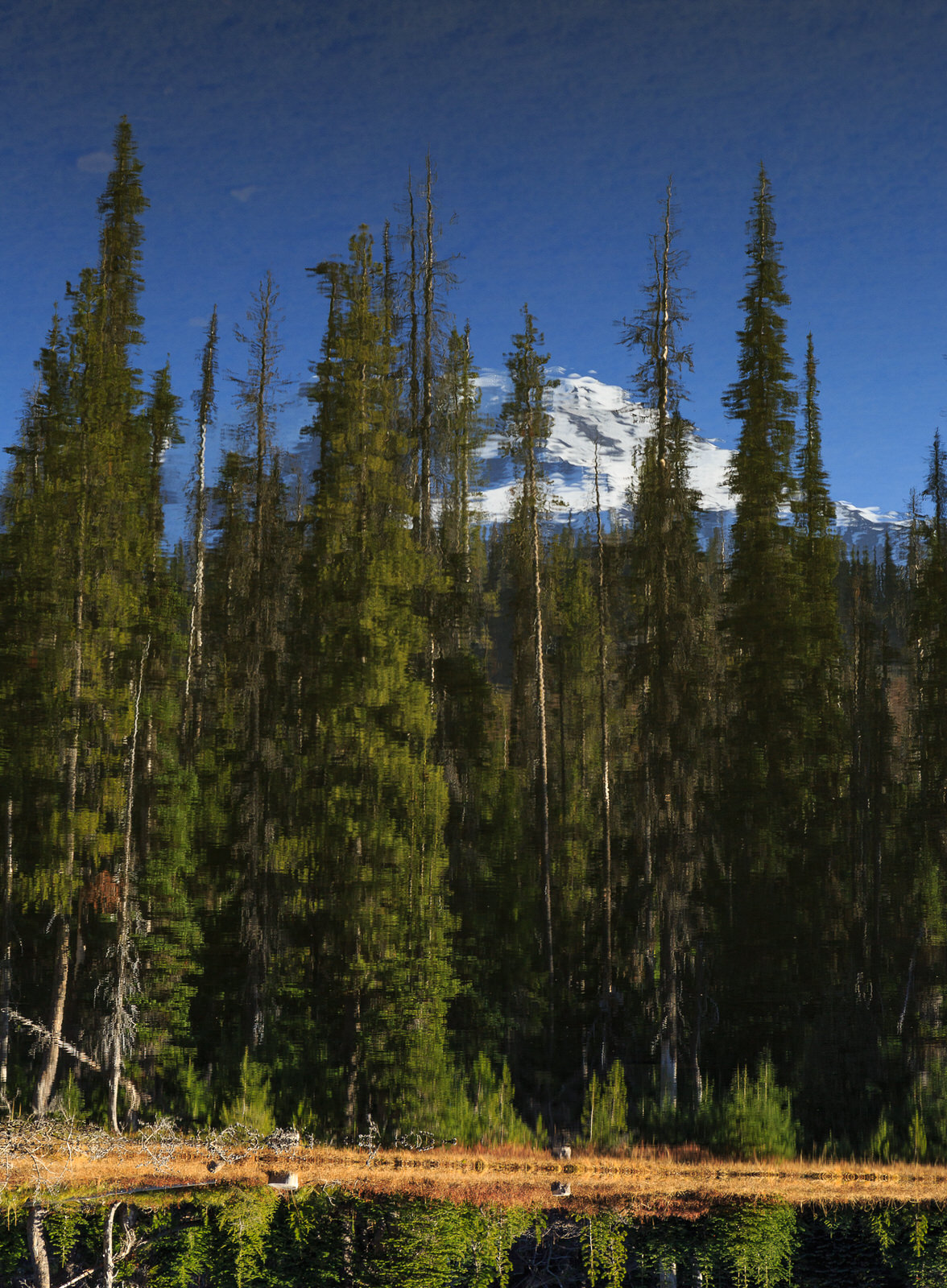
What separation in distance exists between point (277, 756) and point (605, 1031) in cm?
948

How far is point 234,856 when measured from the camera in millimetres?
22781

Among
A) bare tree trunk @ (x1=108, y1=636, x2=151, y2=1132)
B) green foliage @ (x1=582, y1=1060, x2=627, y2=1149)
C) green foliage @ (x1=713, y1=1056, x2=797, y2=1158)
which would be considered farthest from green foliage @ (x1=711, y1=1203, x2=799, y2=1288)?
bare tree trunk @ (x1=108, y1=636, x2=151, y2=1132)

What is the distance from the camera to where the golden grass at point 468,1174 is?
17.0 metres

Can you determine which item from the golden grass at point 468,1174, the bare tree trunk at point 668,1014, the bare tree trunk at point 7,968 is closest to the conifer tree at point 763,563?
the bare tree trunk at point 668,1014

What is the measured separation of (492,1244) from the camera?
1691 centimetres

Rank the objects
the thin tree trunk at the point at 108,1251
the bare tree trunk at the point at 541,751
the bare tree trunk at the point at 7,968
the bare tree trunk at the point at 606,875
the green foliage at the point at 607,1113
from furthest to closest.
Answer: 1. the bare tree trunk at the point at 541,751
2. the bare tree trunk at the point at 606,875
3. the bare tree trunk at the point at 7,968
4. the green foliage at the point at 607,1113
5. the thin tree trunk at the point at 108,1251

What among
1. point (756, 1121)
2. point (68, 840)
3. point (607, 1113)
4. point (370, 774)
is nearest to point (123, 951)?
point (68, 840)

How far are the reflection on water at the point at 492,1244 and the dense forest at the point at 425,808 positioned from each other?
1.81 meters

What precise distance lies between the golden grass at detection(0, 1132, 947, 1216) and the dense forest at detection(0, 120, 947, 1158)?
798 millimetres

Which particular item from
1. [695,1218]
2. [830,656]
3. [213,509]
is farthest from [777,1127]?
[213,509]

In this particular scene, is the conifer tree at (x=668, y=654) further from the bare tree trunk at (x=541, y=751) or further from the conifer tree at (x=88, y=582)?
the conifer tree at (x=88, y=582)

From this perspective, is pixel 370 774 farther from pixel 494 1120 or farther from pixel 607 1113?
pixel 607 1113

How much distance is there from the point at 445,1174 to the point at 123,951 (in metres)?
7.21

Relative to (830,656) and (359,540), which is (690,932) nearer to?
(830,656)
